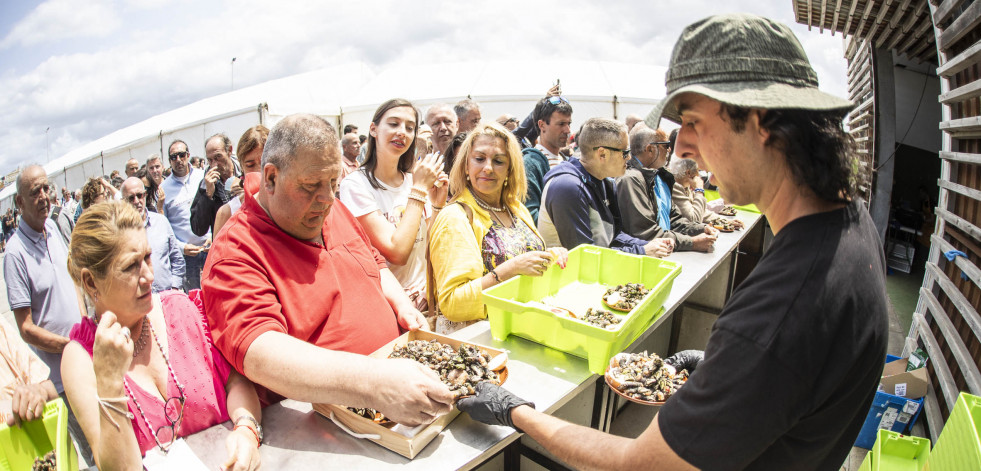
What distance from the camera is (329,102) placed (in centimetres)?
1736

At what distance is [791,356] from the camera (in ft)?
2.97

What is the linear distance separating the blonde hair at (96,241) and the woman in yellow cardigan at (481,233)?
1313mm

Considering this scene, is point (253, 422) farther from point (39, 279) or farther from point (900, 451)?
point (900, 451)

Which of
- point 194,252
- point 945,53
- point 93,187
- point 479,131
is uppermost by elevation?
point 945,53

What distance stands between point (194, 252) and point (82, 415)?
3735 mm

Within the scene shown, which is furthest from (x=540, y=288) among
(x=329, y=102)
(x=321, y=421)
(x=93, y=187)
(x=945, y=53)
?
(x=329, y=102)

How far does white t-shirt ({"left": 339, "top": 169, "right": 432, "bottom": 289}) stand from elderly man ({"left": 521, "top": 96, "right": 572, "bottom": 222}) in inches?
49.3

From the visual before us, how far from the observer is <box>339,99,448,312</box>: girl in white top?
2732 mm

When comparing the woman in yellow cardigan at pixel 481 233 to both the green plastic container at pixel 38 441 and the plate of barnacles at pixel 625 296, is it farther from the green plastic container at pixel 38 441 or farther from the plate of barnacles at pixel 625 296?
the green plastic container at pixel 38 441

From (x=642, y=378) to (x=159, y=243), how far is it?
13.9 ft

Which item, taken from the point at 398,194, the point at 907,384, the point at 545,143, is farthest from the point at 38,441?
the point at 907,384

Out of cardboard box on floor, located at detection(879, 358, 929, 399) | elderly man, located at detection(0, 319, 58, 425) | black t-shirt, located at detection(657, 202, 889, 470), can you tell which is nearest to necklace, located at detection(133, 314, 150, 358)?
elderly man, located at detection(0, 319, 58, 425)

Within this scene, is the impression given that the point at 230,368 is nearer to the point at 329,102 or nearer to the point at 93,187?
the point at 93,187

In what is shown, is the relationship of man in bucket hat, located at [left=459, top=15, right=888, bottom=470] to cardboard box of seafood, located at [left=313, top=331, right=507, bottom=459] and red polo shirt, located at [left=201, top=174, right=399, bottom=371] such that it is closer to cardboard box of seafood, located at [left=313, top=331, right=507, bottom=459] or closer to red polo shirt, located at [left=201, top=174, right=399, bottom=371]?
cardboard box of seafood, located at [left=313, top=331, right=507, bottom=459]
